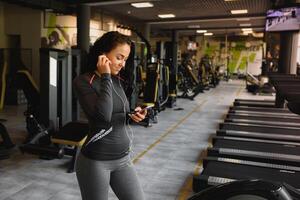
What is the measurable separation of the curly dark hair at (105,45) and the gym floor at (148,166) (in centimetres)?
200

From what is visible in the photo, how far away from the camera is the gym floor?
137 inches

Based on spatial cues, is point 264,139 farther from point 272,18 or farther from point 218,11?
point 218,11

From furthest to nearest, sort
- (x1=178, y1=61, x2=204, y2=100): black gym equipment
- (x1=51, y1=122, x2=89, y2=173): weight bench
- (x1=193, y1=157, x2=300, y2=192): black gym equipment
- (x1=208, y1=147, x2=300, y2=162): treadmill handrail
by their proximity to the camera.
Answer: (x1=178, y1=61, x2=204, y2=100): black gym equipment → (x1=51, y1=122, x2=89, y2=173): weight bench → (x1=208, y1=147, x2=300, y2=162): treadmill handrail → (x1=193, y1=157, x2=300, y2=192): black gym equipment

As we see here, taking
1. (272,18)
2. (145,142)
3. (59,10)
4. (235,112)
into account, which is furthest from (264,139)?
(59,10)

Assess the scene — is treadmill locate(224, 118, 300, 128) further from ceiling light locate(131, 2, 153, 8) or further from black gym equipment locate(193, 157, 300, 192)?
ceiling light locate(131, 2, 153, 8)

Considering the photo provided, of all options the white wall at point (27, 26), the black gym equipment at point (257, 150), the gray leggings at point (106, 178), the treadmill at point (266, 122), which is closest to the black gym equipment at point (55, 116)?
the black gym equipment at point (257, 150)

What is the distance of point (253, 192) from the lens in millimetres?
1475

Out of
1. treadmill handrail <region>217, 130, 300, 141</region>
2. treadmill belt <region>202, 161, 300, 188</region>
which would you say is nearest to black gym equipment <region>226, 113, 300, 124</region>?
treadmill handrail <region>217, 130, 300, 141</region>

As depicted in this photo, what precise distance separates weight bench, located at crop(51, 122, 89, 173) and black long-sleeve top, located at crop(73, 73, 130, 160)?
8.10 ft

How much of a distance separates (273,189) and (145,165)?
9.98ft

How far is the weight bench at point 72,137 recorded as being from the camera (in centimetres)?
418

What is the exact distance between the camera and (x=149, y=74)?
7.83 metres

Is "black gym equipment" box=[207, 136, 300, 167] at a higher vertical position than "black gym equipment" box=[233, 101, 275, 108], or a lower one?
lower

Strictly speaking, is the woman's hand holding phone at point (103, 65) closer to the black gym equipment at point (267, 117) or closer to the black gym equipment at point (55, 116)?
the black gym equipment at point (55, 116)
